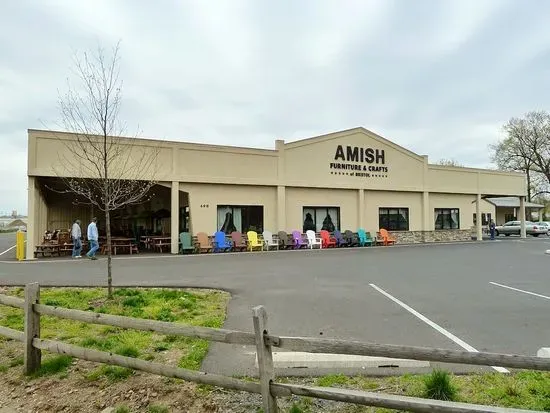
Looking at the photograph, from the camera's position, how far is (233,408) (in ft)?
13.4

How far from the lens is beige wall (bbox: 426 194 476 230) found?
3148cm

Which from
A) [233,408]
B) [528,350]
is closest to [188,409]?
[233,408]

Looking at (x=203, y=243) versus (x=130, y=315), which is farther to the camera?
(x=203, y=243)

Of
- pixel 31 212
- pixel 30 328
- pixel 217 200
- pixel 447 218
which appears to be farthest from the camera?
pixel 447 218

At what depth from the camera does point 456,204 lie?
33.1 meters

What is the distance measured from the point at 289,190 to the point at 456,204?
15070 mm

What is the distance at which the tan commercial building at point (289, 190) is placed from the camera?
22000 mm

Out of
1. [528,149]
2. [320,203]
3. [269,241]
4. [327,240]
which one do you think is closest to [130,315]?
[269,241]

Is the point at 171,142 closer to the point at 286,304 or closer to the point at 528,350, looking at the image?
the point at 286,304

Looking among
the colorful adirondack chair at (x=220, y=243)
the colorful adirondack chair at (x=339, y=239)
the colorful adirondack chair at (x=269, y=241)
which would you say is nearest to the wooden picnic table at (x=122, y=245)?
the colorful adirondack chair at (x=220, y=243)

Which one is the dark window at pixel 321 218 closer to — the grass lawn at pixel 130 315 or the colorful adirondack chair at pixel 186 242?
the colorful adirondack chair at pixel 186 242

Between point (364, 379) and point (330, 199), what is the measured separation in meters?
22.8

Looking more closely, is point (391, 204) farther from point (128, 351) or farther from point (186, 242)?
point (128, 351)

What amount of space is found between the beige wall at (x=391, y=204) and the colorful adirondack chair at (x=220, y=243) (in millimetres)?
10206
